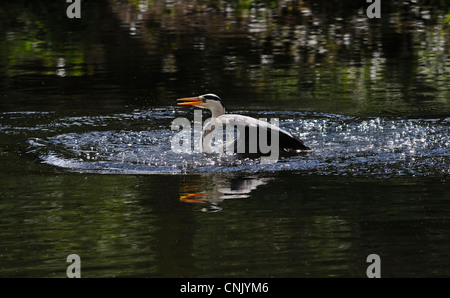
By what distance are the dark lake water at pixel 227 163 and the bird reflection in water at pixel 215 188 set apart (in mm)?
33

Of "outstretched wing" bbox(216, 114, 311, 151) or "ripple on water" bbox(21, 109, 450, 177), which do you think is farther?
"outstretched wing" bbox(216, 114, 311, 151)

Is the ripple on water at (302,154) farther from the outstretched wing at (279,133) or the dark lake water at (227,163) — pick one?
the outstretched wing at (279,133)

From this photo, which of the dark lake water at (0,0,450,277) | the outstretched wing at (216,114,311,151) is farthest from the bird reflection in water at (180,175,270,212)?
the outstretched wing at (216,114,311,151)

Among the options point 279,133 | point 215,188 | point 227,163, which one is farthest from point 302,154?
point 215,188

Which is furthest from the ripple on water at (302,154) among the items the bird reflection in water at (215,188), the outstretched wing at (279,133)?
the bird reflection in water at (215,188)

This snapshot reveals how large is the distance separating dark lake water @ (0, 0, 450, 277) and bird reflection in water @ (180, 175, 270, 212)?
33 millimetres

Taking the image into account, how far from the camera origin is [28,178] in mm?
10227

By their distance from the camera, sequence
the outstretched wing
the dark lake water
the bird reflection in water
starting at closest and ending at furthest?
1. the dark lake water
2. the bird reflection in water
3. the outstretched wing

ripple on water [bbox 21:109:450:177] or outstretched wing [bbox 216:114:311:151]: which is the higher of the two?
outstretched wing [bbox 216:114:311:151]

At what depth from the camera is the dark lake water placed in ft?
24.1

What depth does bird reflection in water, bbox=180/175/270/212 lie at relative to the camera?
9.04 m

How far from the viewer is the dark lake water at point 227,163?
7332 millimetres

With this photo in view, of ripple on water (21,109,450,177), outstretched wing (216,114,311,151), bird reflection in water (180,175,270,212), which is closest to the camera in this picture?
bird reflection in water (180,175,270,212)

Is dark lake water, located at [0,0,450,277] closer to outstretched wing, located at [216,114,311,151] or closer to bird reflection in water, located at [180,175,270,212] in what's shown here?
bird reflection in water, located at [180,175,270,212]
